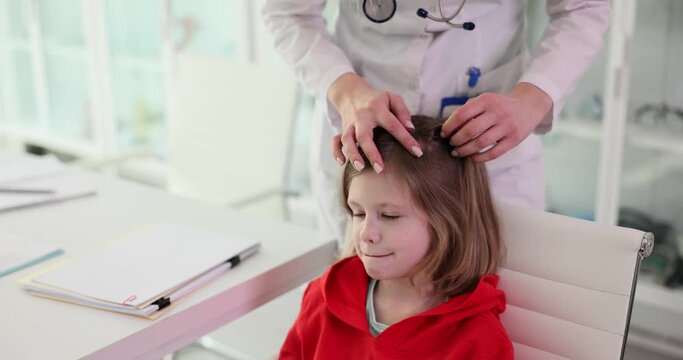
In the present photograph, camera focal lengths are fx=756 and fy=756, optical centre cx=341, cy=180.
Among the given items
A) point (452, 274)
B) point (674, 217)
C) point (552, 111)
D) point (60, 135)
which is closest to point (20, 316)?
point (452, 274)

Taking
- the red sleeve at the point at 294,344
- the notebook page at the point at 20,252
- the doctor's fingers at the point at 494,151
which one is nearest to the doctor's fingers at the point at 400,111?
the doctor's fingers at the point at 494,151

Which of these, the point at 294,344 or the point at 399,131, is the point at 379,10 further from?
the point at 294,344

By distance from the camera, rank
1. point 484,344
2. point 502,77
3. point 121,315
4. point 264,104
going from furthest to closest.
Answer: point 264,104, point 502,77, point 121,315, point 484,344

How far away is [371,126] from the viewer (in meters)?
1.07

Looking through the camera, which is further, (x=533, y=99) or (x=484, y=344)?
(x=533, y=99)

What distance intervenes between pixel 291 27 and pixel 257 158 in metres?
0.69

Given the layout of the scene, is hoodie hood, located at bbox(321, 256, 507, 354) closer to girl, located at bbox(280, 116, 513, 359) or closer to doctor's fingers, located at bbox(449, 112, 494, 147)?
girl, located at bbox(280, 116, 513, 359)

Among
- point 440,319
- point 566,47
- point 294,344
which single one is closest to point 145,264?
point 294,344

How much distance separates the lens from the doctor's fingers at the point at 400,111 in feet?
3.48

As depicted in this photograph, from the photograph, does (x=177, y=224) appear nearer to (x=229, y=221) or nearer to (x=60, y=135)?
(x=229, y=221)

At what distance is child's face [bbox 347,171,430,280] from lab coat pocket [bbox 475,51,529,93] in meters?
0.37

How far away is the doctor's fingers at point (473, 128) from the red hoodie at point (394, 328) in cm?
20

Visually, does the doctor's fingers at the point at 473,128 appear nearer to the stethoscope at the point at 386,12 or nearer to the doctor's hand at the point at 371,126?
the doctor's hand at the point at 371,126

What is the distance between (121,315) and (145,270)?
14 cm
